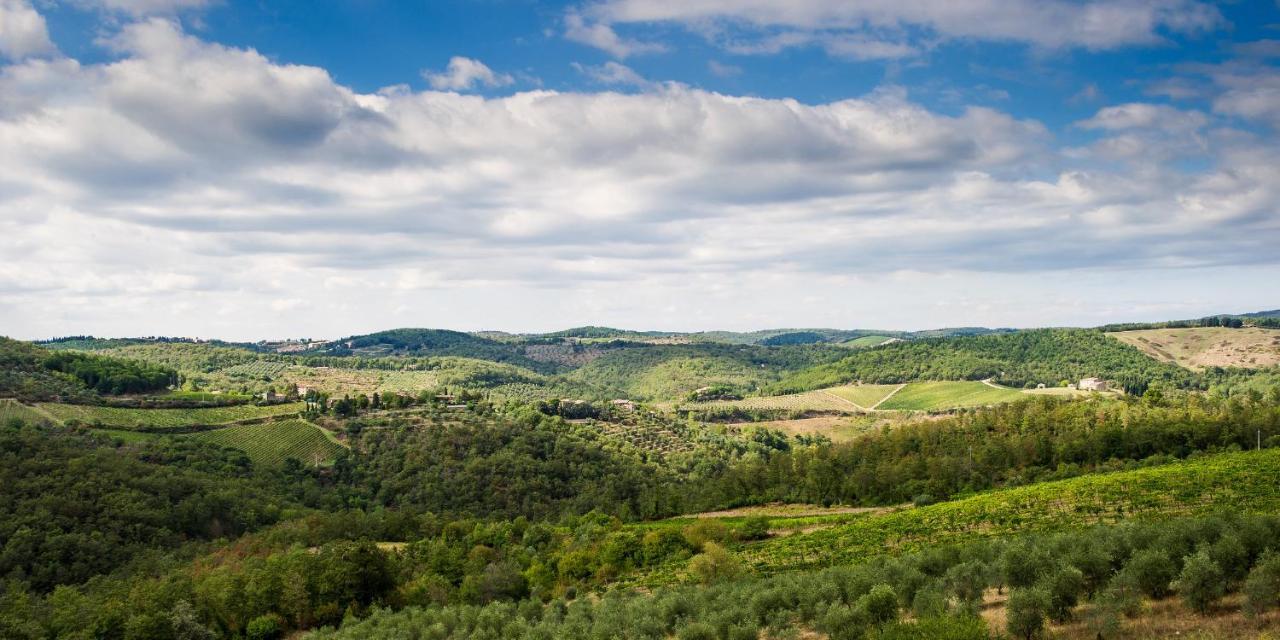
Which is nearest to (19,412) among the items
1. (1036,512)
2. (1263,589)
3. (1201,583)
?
(1036,512)

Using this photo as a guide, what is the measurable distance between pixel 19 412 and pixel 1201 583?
13746 cm

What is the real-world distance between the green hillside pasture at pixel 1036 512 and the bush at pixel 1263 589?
94.3 feet

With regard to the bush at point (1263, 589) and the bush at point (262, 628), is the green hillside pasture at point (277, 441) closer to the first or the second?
the bush at point (262, 628)

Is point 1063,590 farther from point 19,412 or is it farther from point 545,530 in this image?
A: point 19,412

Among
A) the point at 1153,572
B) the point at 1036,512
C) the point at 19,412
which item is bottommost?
the point at 1036,512

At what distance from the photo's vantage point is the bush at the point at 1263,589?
77.2 feet

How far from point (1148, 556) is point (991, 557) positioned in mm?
10562

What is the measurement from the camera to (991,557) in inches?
1490

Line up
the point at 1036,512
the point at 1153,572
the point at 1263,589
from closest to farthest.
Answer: the point at 1263,589, the point at 1153,572, the point at 1036,512

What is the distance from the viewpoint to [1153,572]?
91.4 ft

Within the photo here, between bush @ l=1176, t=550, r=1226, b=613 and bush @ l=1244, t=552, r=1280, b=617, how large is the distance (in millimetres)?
1354

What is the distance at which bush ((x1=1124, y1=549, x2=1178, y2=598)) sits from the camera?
27.8m

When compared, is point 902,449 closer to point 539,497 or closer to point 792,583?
point 539,497

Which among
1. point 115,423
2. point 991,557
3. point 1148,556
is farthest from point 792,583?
point 115,423
